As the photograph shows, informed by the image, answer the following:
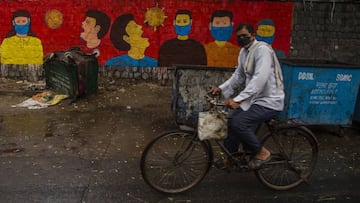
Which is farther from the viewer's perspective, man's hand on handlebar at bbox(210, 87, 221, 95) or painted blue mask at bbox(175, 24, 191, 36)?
painted blue mask at bbox(175, 24, 191, 36)

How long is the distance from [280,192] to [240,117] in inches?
46.1

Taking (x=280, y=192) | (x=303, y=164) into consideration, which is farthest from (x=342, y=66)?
(x=280, y=192)

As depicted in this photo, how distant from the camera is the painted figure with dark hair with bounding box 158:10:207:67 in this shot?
35.5 ft

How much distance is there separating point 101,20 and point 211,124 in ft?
24.4

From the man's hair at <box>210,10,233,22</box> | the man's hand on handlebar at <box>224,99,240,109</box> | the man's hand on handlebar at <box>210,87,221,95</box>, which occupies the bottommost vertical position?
the man's hand on handlebar at <box>224,99,240,109</box>

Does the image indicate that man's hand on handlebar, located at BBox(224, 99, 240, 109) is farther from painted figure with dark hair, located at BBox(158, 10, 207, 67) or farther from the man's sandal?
painted figure with dark hair, located at BBox(158, 10, 207, 67)

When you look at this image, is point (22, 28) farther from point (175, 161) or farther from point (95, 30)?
point (175, 161)

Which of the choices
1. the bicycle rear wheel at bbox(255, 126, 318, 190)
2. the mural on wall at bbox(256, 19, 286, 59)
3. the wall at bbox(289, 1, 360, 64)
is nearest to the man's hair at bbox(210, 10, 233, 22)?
the mural on wall at bbox(256, 19, 286, 59)

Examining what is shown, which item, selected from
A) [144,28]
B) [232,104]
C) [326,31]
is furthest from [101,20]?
[232,104]

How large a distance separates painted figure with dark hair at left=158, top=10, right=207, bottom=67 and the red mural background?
0.14 meters

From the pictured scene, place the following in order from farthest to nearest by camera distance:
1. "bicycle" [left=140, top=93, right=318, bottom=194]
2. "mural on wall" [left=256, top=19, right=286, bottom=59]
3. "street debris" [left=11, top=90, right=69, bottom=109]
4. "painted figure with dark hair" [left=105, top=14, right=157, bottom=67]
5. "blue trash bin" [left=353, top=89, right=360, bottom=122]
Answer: "mural on wall" [left=256, top=19, right=286, bottom=59] → "painted figure with dark hair" [left=105, top=14, right=157, bottom=67] → "street debris" [left=11, top=90, right=69, bottom=109] → "blue trash bin" [left=353, top=89, right=360, bottom=122] → "bicycle" [left=140, top=93, right=318, bottom=194]

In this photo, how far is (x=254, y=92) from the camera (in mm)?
4039

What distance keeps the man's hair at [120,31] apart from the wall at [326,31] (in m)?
4.73

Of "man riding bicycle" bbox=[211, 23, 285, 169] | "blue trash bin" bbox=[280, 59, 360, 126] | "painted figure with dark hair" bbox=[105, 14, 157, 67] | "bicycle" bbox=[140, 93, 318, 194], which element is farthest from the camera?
"painted figure with dark hair" bbox=[105, 14, 157, 67]
